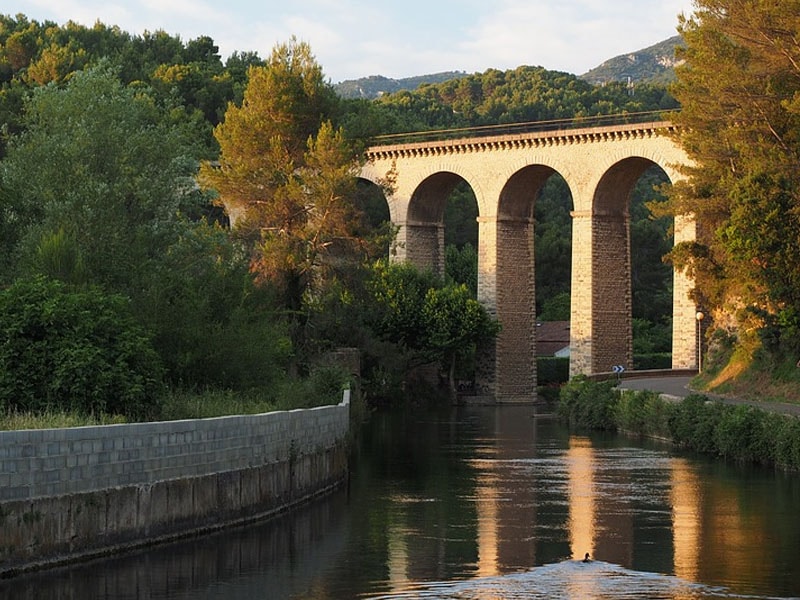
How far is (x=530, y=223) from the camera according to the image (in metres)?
69.1

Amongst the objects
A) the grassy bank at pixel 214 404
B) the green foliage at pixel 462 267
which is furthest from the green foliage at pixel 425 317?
the grassy bank at pixel 214 404

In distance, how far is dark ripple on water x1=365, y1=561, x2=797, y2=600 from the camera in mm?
17188

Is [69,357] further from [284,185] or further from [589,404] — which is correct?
[589,404]

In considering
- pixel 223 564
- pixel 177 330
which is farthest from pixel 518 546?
pixel 177 330

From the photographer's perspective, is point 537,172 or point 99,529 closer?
point 99,529

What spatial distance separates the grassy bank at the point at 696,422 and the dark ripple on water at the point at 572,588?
14.2 metres

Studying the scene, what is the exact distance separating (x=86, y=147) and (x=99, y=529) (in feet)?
64.0

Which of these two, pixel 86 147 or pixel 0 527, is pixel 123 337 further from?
pixel 86 147

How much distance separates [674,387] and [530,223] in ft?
62.0

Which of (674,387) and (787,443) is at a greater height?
(674,387)

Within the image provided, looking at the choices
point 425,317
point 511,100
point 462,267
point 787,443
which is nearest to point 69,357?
point 787,443

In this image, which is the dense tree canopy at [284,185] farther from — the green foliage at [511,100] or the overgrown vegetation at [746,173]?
the green foliage at [511,100]

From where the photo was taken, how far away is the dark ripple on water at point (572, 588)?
677 inches

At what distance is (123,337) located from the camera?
24750 millimetres
